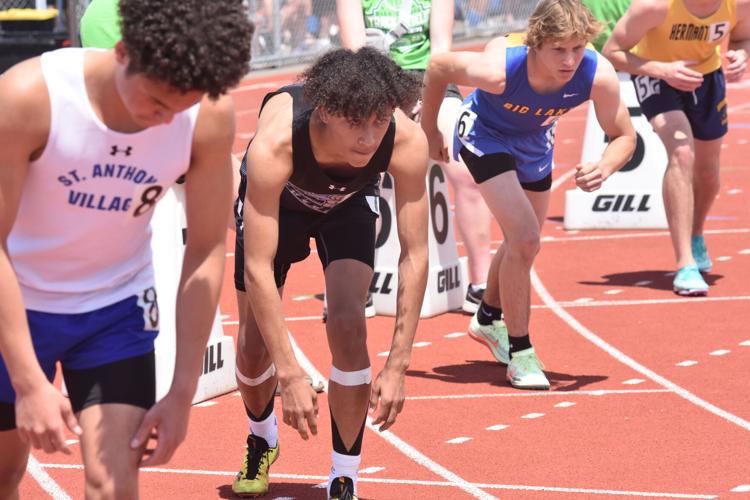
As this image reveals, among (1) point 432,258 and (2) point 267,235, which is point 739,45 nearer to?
(1) point 432,258

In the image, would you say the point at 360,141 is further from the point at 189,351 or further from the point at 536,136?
the point at 536,136

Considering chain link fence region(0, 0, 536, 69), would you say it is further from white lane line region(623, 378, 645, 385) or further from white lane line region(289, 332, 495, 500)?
white lane line region(289, 332, 495, 500)

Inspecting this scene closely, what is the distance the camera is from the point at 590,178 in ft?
21.5

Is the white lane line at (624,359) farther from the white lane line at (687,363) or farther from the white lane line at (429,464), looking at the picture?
the white lane line at (429,464)

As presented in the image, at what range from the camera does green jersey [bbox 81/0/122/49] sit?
20.6 ft

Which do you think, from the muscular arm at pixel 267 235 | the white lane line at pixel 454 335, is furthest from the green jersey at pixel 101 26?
the white lane line at pixel 454 335

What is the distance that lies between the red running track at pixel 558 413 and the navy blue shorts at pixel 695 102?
1005 mm

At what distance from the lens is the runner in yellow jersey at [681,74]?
349 inches

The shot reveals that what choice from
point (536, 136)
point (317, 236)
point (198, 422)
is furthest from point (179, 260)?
point (536, 136)

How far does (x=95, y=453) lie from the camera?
354cm

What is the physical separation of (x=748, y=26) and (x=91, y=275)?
652 centimetres

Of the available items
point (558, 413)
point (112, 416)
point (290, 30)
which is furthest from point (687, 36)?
point (290, 30)

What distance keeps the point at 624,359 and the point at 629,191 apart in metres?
3.95

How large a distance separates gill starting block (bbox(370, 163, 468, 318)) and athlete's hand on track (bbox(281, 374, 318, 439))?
3.93 meters
